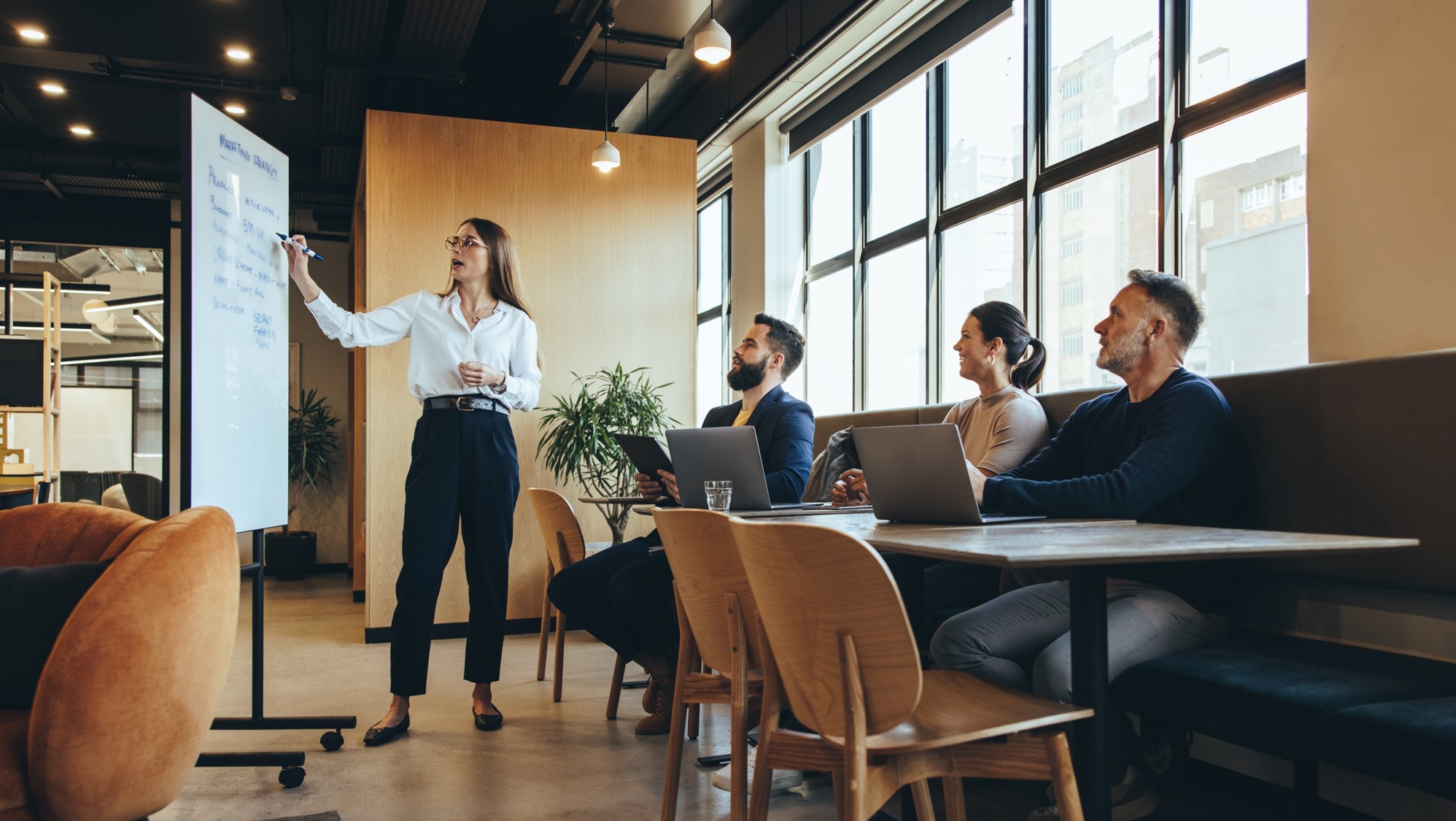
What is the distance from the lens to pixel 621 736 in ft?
10.5

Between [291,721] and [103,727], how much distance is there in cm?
149

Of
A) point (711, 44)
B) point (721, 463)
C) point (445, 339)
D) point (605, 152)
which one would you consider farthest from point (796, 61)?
point (721, 463)

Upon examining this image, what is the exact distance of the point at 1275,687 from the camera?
5.68 feet

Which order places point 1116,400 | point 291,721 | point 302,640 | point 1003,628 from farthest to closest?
point 302,640 → point 291,721 → point 1116,400 → point 1003,628

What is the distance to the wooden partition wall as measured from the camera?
5148 mm

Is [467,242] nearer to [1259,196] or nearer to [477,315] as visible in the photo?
[477,315]

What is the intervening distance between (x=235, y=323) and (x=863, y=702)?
2337 mm

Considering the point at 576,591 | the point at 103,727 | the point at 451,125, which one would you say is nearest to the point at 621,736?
the point at 576,591

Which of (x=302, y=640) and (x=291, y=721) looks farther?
(x=302, y=640)

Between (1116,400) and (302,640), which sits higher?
(1116,400)

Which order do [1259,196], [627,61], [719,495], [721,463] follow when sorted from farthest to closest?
[627,61] → [1259,196] → [721,463] → [719,495]

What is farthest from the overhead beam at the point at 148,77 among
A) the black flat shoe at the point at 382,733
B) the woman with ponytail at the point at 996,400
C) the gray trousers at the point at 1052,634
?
the gray trousers at the point at 1052,634

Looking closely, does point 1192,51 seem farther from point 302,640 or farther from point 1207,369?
point 302,640

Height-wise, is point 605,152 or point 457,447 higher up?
point 605,152
